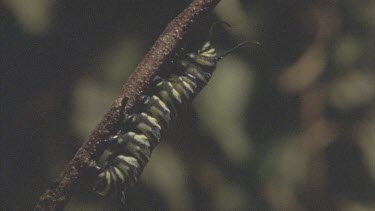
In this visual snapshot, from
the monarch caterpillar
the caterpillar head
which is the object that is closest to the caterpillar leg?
the monarch caterpillar

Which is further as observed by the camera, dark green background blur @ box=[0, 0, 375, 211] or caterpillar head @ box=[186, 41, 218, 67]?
dark green background blur @ box=[0, 0, 375, 211]

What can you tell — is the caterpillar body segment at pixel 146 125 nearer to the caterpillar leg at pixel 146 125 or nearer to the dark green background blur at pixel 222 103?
the caterpillar leg at pixel 146 125

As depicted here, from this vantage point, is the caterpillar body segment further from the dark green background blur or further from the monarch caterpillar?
the dark green background blur

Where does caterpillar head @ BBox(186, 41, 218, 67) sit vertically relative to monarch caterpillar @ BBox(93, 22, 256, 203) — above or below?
above

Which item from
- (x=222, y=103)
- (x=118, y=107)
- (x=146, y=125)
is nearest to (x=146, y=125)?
(x=146, y=125)

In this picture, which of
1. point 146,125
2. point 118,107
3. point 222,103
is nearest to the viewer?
point 118,107

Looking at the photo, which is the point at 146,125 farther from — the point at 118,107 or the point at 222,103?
the point at 222,103

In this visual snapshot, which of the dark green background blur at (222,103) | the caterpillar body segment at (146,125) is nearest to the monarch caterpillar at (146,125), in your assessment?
the caterpillar body segment at (146,125)
